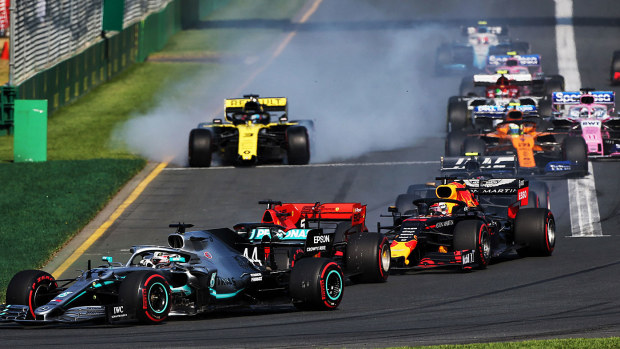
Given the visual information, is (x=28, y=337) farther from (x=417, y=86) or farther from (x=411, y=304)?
(x=417, y=86)

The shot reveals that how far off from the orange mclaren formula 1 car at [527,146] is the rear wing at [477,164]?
2828mm

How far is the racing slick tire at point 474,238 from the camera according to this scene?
19.9 metres

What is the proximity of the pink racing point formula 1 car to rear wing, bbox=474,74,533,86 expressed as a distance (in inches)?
108

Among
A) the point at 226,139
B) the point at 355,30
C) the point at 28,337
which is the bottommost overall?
the point at 28,337

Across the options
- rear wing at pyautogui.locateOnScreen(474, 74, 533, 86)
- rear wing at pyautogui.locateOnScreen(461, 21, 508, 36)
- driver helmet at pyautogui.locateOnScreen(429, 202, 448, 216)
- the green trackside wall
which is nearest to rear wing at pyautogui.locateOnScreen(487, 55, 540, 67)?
rear wing at pyautogui.locateOnScreen(474, 74, 533, 86)

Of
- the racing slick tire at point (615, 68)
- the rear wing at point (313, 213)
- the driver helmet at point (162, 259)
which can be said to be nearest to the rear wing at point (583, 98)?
→ the racing slick tire at point (615, 68)

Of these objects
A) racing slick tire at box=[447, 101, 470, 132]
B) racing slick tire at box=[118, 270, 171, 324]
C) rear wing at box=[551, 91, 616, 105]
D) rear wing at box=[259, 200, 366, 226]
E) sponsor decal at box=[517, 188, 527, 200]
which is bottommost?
racing slick tire at box=[118, 270, 171, 324]

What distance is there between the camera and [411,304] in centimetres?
1659

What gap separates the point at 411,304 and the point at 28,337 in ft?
17.5

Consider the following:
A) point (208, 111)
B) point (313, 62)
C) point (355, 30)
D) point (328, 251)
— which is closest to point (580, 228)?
point (328, 251)

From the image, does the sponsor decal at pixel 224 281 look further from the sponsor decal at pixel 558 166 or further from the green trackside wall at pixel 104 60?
the green trackside wall at pixel 104 60

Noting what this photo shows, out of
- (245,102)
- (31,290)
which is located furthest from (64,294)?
(245,102)

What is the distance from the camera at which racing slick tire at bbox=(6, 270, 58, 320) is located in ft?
50.6

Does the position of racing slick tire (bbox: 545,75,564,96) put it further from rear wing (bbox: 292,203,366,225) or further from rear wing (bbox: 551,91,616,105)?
rear wing (bbox: 292,203,366,225)
